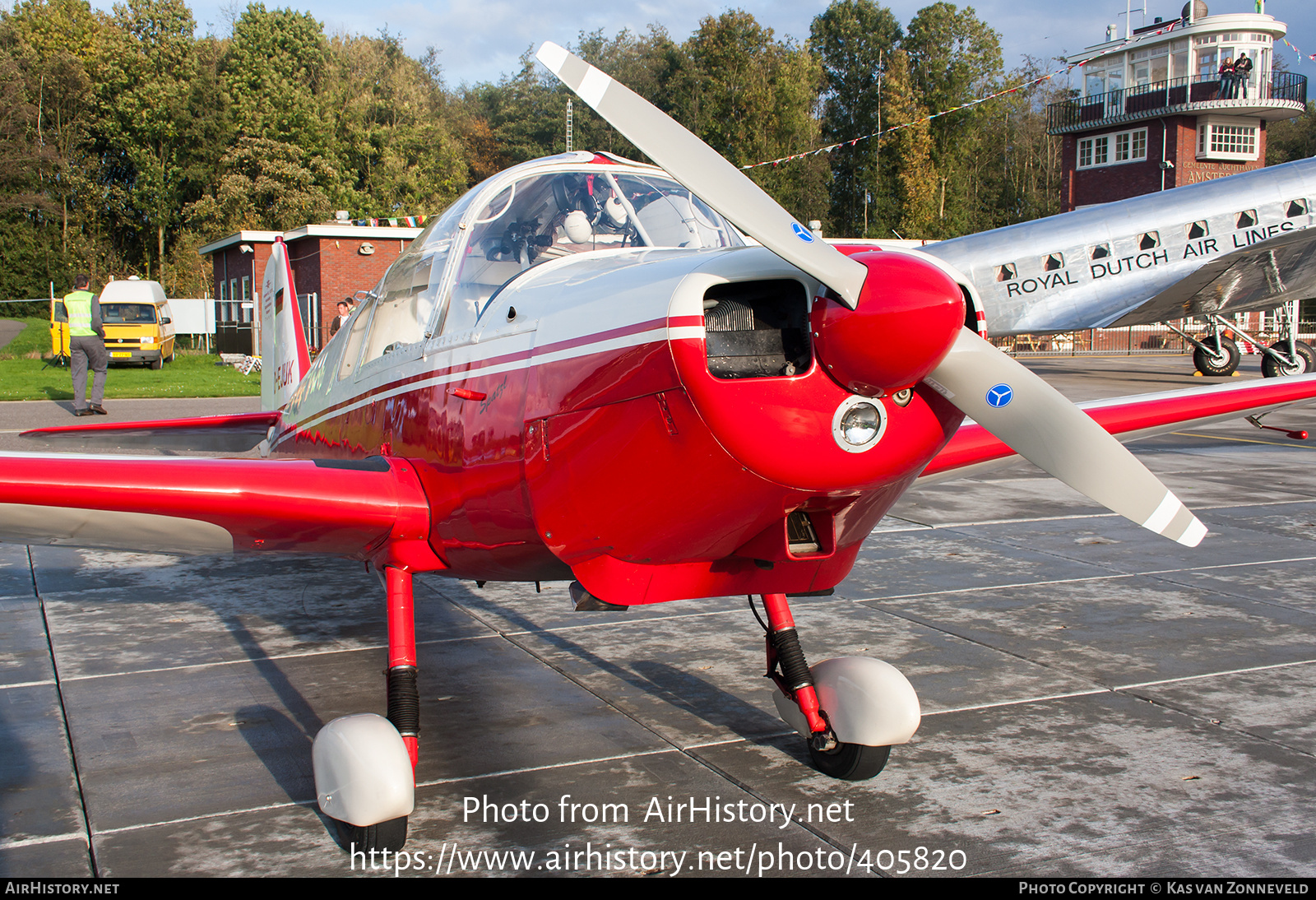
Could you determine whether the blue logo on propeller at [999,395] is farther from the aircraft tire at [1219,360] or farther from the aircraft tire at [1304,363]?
the aircraft tire at [1219,360]

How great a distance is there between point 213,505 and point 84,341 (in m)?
14.8

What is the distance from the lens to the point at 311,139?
45406 mm

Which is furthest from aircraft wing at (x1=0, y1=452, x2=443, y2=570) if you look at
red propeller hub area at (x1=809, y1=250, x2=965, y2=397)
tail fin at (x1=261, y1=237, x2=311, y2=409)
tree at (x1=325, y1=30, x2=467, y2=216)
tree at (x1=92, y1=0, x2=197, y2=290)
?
tree at (x1=92, y1=0, x2=197, y2=290)

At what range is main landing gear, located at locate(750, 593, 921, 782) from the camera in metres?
3.51

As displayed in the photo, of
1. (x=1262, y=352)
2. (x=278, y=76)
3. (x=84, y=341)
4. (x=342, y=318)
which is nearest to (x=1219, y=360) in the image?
(x=1262, y=352)

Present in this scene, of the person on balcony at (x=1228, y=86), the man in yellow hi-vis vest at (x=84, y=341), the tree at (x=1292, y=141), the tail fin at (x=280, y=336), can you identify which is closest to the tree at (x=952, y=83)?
the person on balcony at (x=1228, y=86)

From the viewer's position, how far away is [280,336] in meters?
7.44

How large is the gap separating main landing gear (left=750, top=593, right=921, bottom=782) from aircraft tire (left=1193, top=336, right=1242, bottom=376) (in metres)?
22.7

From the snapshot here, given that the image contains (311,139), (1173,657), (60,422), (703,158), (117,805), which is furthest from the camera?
(311,139)

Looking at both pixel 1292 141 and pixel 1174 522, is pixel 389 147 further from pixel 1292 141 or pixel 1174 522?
pixel 1292 141

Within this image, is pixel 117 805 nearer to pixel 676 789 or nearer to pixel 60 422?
pixel 676 789

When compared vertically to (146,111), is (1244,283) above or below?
below

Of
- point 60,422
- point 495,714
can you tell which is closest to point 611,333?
point 495,714

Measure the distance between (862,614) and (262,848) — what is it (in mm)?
3672
